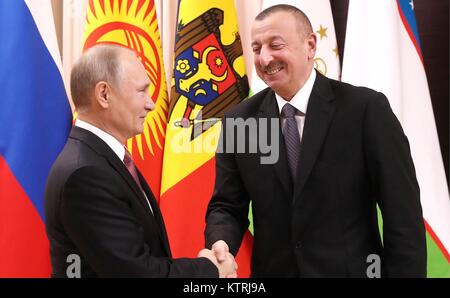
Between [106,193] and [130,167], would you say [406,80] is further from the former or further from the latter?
[106,193]

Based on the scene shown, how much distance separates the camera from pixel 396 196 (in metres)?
1.72

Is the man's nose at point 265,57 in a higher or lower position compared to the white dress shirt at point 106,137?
higher

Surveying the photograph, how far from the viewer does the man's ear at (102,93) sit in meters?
1.57

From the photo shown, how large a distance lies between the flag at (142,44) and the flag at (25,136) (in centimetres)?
29

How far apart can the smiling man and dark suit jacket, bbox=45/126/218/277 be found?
382 mm

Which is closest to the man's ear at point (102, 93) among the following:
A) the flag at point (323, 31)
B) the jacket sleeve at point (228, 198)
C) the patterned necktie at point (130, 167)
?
the patterned necktie at point (130, 167)

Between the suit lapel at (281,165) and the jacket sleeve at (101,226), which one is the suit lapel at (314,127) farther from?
the jacket sleeve at (101,226)

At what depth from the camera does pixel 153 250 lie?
161 centimetres

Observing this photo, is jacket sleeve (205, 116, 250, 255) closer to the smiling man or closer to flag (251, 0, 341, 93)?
the smiling man

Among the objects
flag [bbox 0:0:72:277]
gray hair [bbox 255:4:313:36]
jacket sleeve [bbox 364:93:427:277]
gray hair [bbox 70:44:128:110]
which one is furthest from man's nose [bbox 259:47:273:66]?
flag [bbox 0:0:72:277]

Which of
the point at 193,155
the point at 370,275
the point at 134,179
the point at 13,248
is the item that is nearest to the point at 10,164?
the point at 13,248

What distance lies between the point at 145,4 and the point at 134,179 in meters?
1.45

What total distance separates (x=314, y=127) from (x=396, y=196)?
0.33m

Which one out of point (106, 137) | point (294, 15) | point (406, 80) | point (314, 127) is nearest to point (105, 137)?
point (106, 137)
